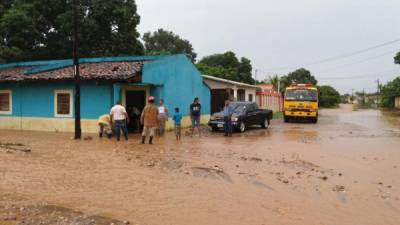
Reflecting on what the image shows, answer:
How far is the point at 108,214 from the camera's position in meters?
7.29

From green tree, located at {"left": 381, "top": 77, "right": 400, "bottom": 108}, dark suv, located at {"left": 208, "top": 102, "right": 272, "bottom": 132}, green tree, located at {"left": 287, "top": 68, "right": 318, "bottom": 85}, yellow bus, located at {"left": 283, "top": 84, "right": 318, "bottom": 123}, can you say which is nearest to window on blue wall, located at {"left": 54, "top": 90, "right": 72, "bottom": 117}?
dark suv, located at {"left": 208, "top": 102, "right": 272, "bottom": 132}

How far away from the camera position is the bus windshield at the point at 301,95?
31.1 meters

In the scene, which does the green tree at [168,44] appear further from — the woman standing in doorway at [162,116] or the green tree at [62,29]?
the woman standing in doorway at [162,116]

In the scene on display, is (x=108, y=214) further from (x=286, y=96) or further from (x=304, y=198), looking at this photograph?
(x=286, y=96)

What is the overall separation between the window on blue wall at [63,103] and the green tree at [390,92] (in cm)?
5880

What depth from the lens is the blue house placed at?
67.6ft

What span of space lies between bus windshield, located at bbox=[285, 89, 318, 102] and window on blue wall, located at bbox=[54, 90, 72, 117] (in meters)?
15.4

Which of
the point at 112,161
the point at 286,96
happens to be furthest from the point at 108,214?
the point at 286,96

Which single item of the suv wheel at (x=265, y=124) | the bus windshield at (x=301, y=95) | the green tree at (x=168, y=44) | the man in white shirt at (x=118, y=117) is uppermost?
the green tree at (x=168, y=44)

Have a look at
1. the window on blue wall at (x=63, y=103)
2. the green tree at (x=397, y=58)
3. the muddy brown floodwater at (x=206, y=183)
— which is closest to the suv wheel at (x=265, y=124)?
the muddy brown floodwater at (x=206, y=183)

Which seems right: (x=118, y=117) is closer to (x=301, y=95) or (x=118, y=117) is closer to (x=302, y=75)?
(x=301, y=95)

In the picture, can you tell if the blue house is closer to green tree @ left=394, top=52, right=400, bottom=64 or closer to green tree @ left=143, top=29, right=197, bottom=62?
green tree @ left=394, top=52, right=400, bottom=64

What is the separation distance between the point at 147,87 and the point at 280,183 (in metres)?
13.1

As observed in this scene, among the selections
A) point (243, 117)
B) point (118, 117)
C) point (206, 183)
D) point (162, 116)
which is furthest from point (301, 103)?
point (206, 183)
